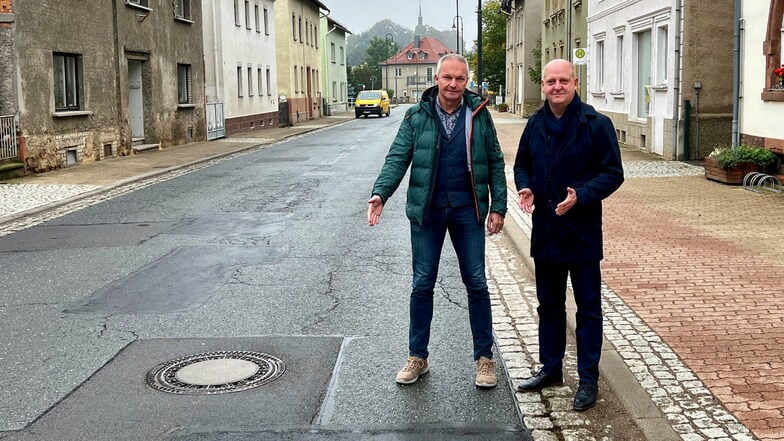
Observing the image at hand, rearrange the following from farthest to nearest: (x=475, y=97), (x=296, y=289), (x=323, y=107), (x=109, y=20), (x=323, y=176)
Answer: (x=323, y=107)
(x=109, y=20)
(x=323, y=176)
(x=296, y=289)
(x=475, y=97)

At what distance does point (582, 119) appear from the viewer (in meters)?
4.90

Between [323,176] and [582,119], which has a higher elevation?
[582,119]

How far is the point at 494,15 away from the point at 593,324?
71.9 meters

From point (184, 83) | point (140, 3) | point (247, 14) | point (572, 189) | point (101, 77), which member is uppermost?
point (247, 14)

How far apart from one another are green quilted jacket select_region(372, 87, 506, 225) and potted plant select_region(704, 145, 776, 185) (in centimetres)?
1138

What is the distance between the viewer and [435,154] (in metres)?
5.26

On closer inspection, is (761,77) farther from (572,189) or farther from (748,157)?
(572,189)

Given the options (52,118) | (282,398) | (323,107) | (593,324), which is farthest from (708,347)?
(323,107)

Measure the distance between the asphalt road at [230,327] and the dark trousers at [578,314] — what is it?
39 cm

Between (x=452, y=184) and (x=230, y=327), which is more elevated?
(x=452, y=184)

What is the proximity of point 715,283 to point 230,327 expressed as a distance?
4.06m

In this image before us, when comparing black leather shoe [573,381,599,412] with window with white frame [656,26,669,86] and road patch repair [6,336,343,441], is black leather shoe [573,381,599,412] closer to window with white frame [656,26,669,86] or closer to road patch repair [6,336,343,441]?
road patch repair [6,336,343,441]

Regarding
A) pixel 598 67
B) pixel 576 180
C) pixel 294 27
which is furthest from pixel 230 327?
pixel 294 27

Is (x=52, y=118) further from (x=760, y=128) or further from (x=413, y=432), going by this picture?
(x=413, y=432)
